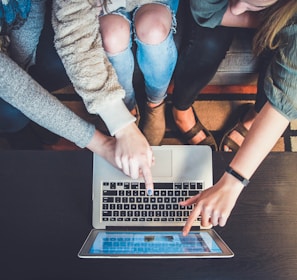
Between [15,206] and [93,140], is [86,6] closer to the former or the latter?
[93,140]

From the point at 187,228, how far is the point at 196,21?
0.51 metres

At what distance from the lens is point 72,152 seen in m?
0.92

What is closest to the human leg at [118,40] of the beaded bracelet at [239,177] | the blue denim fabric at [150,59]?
the blue denim fabric at [150,59]

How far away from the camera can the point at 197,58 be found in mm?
1115

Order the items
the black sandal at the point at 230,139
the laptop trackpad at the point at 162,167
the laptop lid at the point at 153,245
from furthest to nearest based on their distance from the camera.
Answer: the black sandal at the point at 230,139 < the laptop trackpad at the point at 162,167 < the laptop lid at the point at 153,245

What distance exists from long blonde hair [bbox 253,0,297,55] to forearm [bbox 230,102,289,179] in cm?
17

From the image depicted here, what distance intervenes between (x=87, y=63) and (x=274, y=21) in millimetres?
412

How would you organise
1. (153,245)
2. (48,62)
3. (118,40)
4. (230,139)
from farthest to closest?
(230,139)
(48,62)
(118,40)
(153,245)

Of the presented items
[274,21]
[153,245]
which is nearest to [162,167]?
[153,245]

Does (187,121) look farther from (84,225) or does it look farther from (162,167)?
(84,225)

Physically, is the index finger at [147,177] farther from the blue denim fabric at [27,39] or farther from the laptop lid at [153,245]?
the blue denim fabric at [27,39]

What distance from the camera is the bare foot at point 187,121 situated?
1343mm

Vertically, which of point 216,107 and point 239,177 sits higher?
point 239,177

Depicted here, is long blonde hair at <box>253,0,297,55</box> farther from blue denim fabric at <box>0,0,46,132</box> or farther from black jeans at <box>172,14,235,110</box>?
blue denim fabric at <box>0,0,46,132</box>
